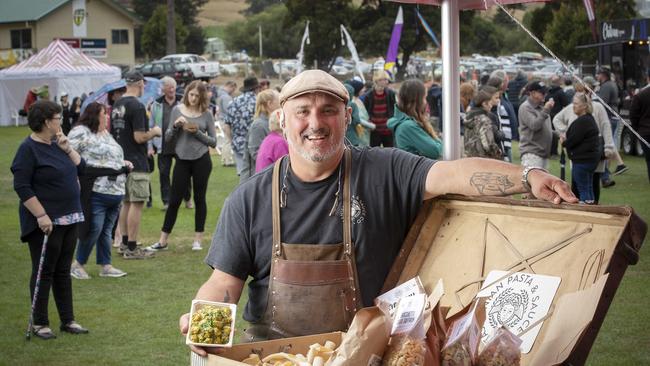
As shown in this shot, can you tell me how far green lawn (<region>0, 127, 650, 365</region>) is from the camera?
738cm

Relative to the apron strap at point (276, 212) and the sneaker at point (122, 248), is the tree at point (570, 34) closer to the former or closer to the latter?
the sneaker at point (122, 248)

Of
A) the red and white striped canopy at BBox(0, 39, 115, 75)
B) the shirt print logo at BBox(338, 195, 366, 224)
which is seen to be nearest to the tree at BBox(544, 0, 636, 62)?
the red and white striped canopy at BBox(0, 39, 115, 75)

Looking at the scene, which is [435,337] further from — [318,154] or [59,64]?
[59,64]

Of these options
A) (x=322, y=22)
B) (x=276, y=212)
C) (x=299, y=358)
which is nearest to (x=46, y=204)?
(x=276, y=212)

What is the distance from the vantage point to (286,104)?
12.6 feet

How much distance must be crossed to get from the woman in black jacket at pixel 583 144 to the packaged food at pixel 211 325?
10.2 m

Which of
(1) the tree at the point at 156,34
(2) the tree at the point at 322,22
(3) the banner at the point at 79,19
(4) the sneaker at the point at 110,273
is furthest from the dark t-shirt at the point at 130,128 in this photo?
(1) the tree at the point at 156,34

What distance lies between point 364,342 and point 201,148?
8699 millimetres

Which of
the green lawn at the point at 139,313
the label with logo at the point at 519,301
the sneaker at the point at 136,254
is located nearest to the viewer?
the label with logo at the point at 519,301

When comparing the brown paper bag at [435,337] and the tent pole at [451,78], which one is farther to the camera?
the tent pole at [451,78]

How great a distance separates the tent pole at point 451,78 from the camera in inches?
191

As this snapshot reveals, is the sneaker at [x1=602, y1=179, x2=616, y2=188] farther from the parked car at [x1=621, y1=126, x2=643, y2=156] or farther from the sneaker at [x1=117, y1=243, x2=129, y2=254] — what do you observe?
the sneaker at [x1=117, y1=243, x2=129, y2=254]

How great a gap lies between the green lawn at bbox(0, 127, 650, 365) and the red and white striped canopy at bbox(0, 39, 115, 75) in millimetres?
27534

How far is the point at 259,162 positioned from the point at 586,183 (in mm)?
5679
